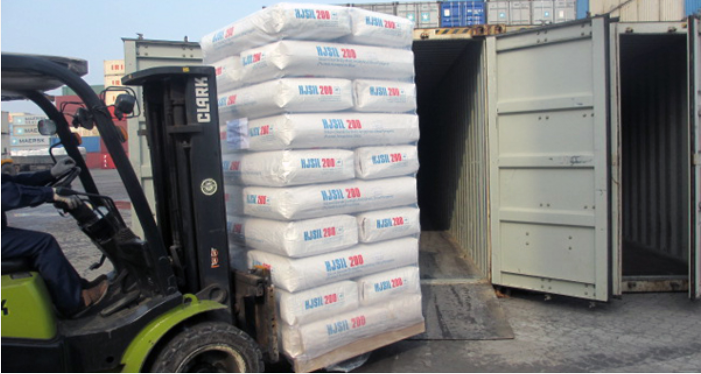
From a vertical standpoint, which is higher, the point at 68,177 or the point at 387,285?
the point at 68,177

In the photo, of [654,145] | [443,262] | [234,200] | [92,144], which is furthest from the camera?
[92,144]

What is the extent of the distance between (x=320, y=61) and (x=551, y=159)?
2.96 m

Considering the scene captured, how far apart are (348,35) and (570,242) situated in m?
3.23

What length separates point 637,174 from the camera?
8227mm

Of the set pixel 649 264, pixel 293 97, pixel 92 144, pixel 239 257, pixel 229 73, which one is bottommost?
pixel 649 264

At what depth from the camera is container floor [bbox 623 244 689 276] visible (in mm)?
6633

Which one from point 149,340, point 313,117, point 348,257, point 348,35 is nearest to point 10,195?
point 149,340

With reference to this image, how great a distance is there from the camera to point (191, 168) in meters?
3.70

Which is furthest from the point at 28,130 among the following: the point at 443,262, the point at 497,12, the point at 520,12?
the point at 520,12

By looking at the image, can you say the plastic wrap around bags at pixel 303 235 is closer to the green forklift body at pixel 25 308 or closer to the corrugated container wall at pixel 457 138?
the green forklift body at pixel 25 308

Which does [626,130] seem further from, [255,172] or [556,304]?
[255,172]

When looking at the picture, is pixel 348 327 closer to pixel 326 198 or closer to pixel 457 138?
pixel 326 198

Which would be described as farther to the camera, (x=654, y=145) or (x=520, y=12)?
(x=520, y=12)

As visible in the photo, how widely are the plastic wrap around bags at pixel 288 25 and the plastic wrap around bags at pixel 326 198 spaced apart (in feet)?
3.50
